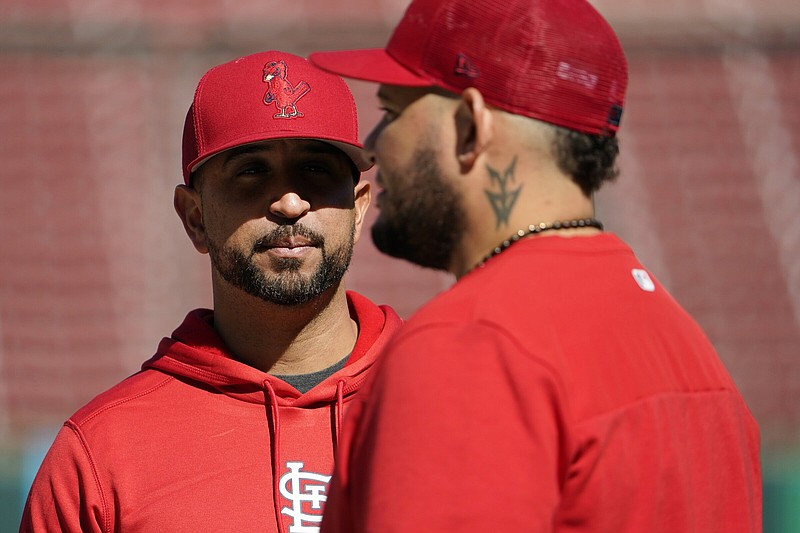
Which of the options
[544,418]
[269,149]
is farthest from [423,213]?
[269,149]

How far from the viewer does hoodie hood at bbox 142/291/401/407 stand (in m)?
2.48

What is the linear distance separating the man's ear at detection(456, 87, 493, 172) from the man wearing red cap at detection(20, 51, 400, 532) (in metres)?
1.03

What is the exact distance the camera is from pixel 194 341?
2600mm

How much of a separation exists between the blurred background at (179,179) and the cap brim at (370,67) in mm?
4228

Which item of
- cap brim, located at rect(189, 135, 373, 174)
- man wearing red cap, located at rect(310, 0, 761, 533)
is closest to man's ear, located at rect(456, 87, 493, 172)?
man wearing red cap, located at rect(310, 0, 761, 533)

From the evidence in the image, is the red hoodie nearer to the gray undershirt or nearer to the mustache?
the gray undershirt

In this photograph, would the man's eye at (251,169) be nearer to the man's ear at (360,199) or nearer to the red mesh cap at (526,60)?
the man's ear at (360,199)

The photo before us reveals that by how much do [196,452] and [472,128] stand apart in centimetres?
116

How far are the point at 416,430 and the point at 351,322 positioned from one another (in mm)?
1408

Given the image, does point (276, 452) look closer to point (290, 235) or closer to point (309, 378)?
point (309, 378)

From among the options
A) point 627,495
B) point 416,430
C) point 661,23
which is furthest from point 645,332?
point 661,23

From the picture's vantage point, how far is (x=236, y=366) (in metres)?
2.49

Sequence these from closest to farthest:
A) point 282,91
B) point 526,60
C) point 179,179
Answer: point 526,60 < point 282,91 < point 179,179

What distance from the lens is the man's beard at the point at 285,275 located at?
98.3 inches
